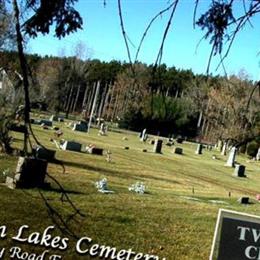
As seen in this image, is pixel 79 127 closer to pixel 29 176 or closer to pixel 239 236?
pixel 29 176

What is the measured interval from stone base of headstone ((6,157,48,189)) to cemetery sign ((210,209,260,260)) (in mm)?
7910

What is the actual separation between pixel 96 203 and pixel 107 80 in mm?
82862

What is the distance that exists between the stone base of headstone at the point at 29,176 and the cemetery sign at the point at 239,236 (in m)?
7.91

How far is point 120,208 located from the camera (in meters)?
14.3

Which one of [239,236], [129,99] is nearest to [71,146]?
[239,236]

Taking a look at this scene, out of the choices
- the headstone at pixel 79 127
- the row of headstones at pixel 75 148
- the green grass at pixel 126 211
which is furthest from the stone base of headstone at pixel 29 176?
the headstone at pixel 79 127

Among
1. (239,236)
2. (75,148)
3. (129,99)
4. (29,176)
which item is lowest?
(75,148)

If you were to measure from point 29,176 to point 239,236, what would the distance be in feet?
27.9

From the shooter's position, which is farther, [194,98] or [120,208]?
[194,98]

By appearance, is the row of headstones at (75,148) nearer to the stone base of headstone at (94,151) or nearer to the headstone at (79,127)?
the stone base of headstone at (94,151)

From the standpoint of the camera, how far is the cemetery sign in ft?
23.4

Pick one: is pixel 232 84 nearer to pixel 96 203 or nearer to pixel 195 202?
pixel 195 202

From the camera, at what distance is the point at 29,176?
1486cm

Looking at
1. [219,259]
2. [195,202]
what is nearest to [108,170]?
[195,202]
